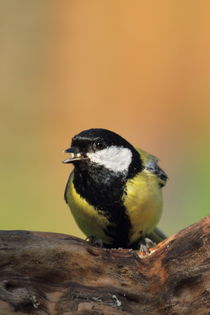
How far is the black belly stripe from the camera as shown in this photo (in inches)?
147

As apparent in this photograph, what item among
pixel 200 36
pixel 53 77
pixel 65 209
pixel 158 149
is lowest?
pixel 65 209

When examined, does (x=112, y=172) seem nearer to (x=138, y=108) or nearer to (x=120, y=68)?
(x=138, y=108)

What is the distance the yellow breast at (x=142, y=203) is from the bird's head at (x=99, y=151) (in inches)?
4.5

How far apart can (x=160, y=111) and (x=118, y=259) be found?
4692mm

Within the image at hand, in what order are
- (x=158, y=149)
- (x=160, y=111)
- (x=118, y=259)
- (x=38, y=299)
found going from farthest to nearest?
(x=160, y=111), (x=158, y=149), (x=118, y=259), (x=38, y=299)

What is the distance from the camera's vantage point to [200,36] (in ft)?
26.5

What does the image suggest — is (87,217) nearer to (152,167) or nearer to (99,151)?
(99,151)

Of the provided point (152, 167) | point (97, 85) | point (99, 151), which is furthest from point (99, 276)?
point (97, 85)

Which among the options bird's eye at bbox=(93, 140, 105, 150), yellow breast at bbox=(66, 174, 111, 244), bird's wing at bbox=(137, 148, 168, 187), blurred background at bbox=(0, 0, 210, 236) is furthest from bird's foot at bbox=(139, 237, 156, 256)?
blurred background at bbox=(0, 0, 210, 236)

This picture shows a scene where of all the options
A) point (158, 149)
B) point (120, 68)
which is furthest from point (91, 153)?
point (120, 68)

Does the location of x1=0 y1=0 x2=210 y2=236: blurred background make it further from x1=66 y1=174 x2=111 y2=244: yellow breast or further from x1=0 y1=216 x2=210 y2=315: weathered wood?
x1=0 y1=216 x2=210 y2=315: weathered wood

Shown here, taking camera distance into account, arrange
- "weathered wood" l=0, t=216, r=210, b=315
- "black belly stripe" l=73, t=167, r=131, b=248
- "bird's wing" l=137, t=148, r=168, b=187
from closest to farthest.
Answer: "weathered wood" l=0, t=216, r=210, b=315, "black belly stripe" l=73, t=167, r=131, b=248, "bird's wing" l=137, t=148, r=168, b=187

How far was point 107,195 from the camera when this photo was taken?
3.76 m

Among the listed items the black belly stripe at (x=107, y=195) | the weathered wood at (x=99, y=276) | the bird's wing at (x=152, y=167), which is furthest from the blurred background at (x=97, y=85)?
the weathered wood at (x=99, y=276)
